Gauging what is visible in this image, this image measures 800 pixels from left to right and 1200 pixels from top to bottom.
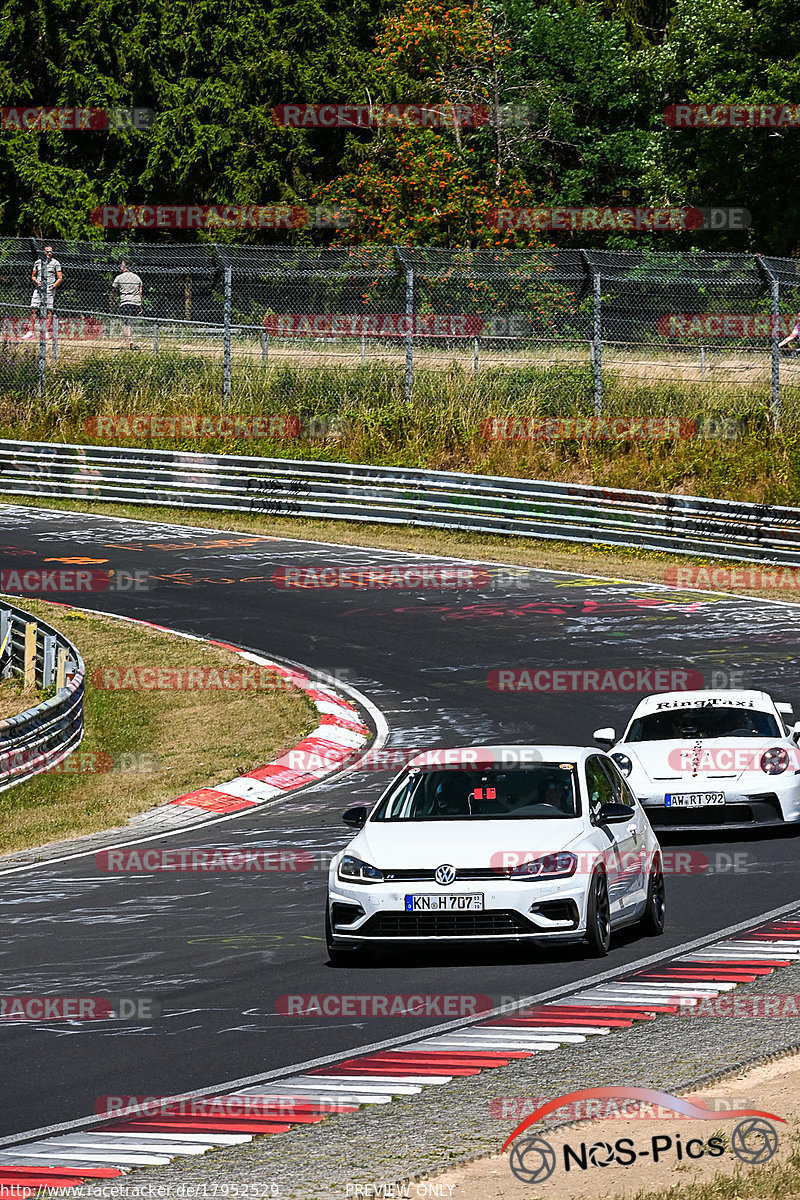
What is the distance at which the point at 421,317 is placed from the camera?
31797 millimetres

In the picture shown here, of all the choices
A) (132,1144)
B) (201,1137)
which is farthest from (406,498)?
(132,1144)

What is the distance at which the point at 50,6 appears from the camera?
5603 centimetres

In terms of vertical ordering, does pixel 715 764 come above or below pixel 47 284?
below

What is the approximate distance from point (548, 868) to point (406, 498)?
20858 mm

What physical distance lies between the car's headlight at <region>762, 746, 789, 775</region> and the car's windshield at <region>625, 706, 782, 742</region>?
559mm

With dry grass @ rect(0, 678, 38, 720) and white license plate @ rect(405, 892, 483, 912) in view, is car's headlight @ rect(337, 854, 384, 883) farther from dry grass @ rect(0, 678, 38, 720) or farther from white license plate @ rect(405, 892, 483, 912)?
dry grass @ rect(0, 678, 38, 720)

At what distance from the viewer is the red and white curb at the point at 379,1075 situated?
6852 millimetres

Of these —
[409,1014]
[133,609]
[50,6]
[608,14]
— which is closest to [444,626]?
[133,609]

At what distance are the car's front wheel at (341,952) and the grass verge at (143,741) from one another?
6.00 meters

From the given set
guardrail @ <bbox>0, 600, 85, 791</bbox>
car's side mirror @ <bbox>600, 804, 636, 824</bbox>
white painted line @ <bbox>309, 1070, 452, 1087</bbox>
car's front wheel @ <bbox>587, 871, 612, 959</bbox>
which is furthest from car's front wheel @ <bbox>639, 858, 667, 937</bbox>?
guardrail @ <bbox>0, 600, 85, 791</bbox>

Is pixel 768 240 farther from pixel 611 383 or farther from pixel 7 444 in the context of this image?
pixel 7 444

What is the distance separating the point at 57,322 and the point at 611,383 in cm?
1035

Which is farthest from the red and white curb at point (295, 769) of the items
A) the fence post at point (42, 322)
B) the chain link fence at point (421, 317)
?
the fence post at point (42, 322)

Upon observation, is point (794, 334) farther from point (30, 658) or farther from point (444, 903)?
point (444, 903)
